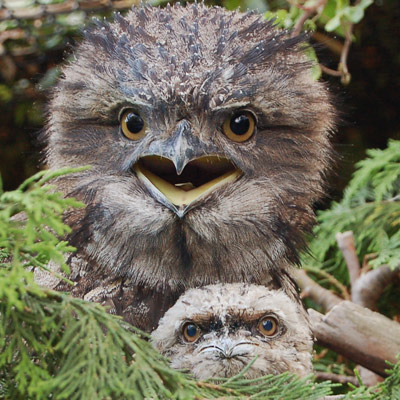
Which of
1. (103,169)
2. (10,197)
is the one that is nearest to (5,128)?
(103,169)

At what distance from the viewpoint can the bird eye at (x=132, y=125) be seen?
1736 millimetres

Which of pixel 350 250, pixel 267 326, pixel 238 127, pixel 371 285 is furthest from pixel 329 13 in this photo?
pixel 267 326

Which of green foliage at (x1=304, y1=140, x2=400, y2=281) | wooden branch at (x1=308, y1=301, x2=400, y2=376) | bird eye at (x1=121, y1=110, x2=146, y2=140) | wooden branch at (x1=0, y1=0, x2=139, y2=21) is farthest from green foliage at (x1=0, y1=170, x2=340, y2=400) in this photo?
wooden branch at (x1=0, y1=0, x2=139, y2=21)

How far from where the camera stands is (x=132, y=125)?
68.9 inches

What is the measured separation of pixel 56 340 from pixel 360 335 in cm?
132

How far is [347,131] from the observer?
3543 millimetres

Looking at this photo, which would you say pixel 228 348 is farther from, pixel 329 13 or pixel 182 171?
pixel 329 13

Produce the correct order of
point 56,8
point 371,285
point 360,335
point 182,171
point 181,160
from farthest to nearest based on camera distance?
point 56,8 < point 371,285 < point 360,335 < point 182,171 < point 181,160

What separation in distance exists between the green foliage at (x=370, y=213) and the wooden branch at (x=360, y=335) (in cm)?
32

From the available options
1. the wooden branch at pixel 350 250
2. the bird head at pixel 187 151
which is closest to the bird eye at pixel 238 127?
the bird head at pixel 187 151

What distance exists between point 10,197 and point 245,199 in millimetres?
769

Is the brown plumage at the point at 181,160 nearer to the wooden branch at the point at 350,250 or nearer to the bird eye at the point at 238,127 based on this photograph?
the bird eye at the point at 238,127

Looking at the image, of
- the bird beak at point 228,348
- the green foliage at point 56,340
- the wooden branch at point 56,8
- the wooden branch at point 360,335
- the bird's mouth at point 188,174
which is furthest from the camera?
the wooden branch at point 56,8

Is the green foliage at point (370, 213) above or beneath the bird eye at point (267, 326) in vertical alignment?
beneath
